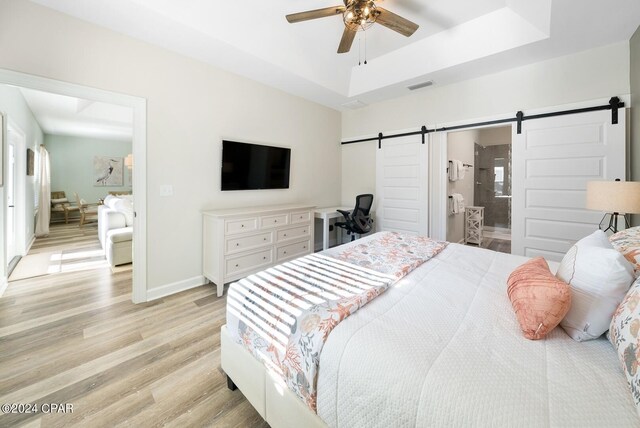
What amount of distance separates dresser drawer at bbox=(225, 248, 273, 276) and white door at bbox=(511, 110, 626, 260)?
10.0ft

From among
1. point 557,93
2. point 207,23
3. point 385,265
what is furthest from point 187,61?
point 557,93

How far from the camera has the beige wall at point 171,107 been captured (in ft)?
6.87

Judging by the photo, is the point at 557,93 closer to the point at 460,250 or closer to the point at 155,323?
the point at 460,250

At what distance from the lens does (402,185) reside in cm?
416

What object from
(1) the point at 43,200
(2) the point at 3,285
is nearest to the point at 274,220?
(2) the point at 3,285

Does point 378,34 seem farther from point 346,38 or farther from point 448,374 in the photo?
point 448,374

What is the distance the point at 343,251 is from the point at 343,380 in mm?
1179

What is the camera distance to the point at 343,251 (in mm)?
2055

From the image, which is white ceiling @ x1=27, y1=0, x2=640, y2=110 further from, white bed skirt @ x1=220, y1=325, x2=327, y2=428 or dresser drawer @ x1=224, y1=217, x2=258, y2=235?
white bed skirt @ x1=220, y1=325, x2=327, y2=428

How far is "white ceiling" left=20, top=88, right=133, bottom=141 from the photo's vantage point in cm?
444

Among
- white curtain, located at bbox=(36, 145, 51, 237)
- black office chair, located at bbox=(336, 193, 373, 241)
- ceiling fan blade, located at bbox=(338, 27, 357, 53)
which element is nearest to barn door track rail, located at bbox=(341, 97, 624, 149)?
black office chair, located at bbox=(336, 193, 373, 241)

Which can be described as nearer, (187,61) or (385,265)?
(385,265)

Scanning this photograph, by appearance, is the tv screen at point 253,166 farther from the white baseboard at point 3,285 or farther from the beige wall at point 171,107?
the white baseboard at point 3,285

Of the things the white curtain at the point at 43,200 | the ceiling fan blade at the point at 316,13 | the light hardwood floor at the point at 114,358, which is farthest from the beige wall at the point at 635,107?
the white curtain at the point at 43,200
